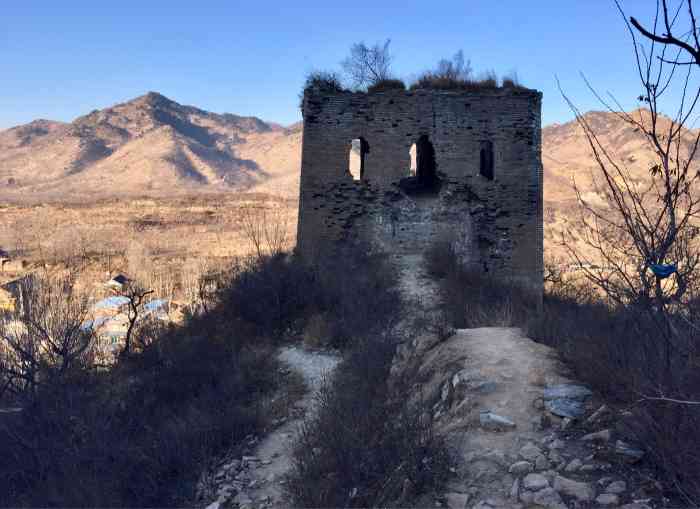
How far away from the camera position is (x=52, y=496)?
187 inches

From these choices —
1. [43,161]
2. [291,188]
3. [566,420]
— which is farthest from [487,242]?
[43,161]

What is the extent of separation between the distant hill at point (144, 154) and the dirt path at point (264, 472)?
165 ft

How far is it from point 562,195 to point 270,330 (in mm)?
36494

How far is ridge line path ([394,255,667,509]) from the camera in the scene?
3.00m

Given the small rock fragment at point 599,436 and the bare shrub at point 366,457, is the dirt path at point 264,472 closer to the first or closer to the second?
the bare shrub at point 366,457

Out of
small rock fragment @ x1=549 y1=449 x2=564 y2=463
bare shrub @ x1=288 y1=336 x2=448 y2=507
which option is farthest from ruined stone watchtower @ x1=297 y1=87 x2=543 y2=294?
small rock fragment @ x1=549 y1=449 x2=564 y2=463

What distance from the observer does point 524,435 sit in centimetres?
366

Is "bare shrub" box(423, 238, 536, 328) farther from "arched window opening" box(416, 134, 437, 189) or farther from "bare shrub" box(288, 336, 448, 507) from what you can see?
"bare shrub" box(288, 336, 448, 507)

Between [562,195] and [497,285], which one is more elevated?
[562,195]

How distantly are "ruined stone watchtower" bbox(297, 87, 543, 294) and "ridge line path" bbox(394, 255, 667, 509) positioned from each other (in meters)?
4.91

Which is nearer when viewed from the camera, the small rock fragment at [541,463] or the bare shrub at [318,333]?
the small rock fragment at [541,463]

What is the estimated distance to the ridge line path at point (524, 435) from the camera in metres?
3.00

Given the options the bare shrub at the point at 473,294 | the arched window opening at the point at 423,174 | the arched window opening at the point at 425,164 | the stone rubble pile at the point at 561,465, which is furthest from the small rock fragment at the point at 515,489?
the arched window opening at the point at 425,164

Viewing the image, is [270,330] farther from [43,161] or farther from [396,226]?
[43,161]
